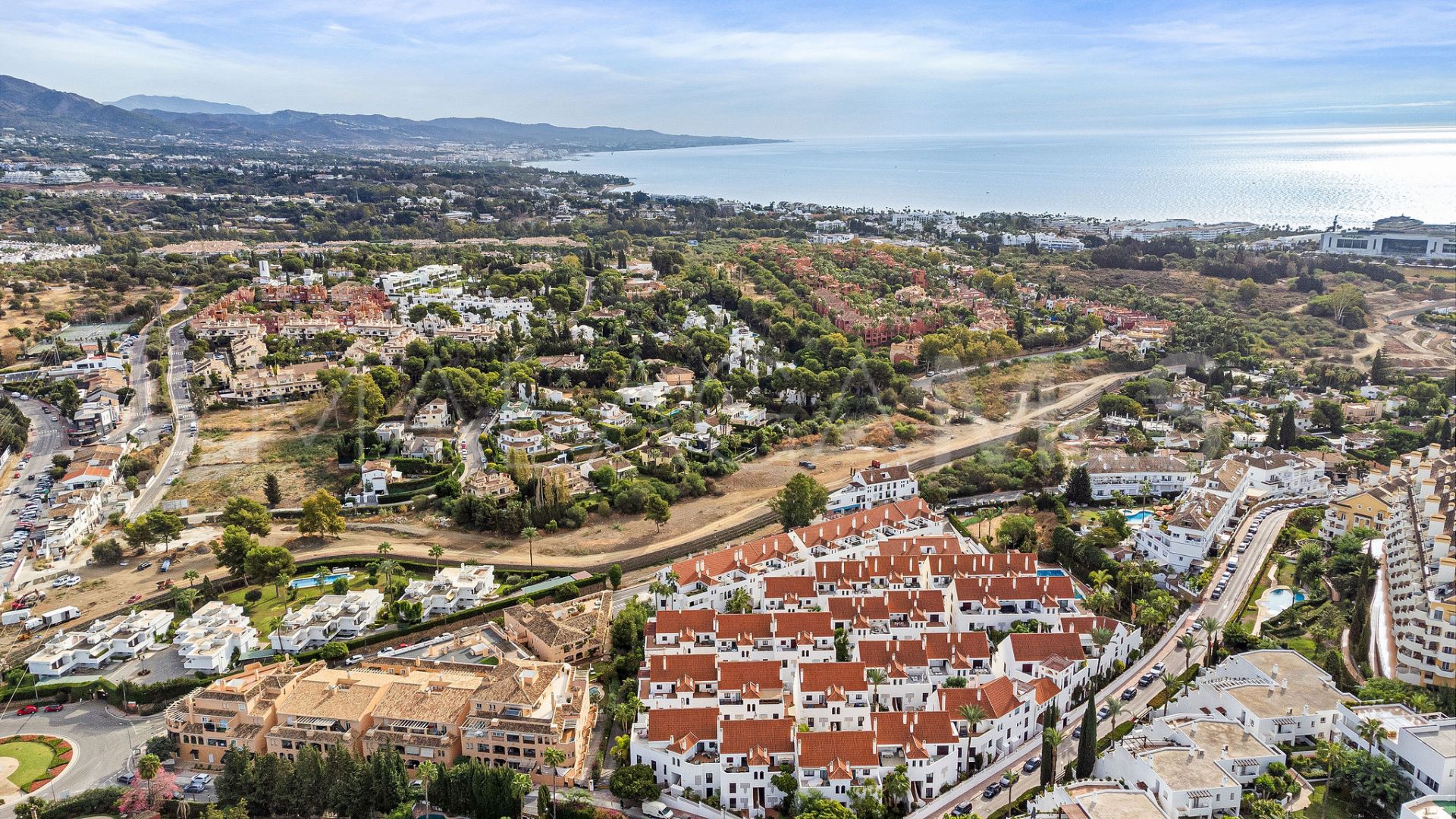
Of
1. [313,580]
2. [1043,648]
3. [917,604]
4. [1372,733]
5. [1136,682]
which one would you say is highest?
[1372,733]

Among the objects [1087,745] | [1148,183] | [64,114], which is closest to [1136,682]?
[1087,745]

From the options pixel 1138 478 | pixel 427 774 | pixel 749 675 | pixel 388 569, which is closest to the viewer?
pixel 427 774

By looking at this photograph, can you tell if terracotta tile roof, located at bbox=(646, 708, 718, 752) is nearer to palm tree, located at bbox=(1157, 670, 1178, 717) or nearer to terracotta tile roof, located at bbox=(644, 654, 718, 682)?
terracotta tile roof, located at bbox=(644, 654, 718, 682)

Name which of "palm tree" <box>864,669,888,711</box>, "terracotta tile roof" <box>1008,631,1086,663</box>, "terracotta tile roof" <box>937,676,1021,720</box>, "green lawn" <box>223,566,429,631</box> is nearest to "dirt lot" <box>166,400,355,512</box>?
"green lawn" <box>223,566,429,631</box>

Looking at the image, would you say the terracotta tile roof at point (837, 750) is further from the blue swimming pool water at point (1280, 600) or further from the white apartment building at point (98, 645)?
the white apartment building at point (98, 645)

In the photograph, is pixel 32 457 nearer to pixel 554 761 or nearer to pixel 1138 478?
pixel 554 761

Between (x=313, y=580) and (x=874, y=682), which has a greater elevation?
(x=874, y=682)

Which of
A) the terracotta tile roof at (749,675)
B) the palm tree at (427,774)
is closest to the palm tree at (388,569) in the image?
the palm tree at (427,774)
